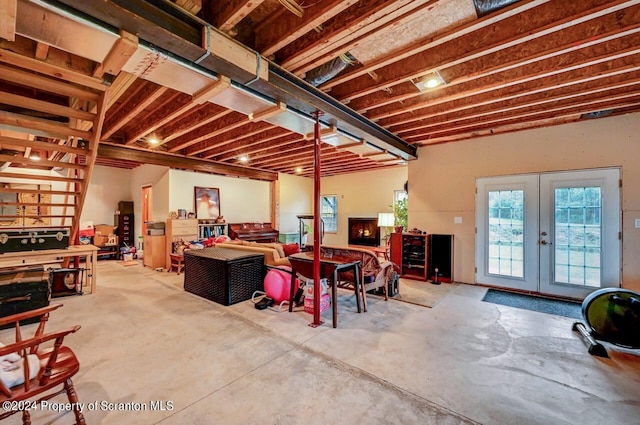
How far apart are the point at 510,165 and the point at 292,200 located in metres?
6.97

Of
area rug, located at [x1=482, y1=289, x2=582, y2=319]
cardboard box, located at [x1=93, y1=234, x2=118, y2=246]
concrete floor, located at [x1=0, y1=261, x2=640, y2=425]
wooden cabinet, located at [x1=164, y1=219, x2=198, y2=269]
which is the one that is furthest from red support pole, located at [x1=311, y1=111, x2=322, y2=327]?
cardboard box, located at [x1=93, y1=234, x2=118, y2=246]

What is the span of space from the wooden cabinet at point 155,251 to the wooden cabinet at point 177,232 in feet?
0.30

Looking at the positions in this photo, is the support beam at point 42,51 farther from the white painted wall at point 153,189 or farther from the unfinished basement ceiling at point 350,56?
the white painted wall at point 153,189

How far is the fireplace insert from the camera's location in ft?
29.3

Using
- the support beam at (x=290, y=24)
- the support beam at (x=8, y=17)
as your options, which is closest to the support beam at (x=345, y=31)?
the support beam at (x=290, y=24)

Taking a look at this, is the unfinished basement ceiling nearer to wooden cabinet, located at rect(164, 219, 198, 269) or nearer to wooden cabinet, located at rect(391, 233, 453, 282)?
wooden cabinet, located at rect(391, 233, 453, 282)

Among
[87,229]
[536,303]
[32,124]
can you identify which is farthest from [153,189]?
[536,303]

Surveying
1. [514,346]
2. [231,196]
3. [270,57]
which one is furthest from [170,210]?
[514,346]

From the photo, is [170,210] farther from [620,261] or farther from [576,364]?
[620,261]

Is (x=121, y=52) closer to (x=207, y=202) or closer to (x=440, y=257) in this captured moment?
(x=440, y=257)

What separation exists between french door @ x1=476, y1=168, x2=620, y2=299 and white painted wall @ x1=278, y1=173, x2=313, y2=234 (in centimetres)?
639

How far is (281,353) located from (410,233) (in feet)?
13.3

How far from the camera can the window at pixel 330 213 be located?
10.1 m

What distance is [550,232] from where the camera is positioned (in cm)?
462
